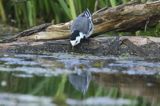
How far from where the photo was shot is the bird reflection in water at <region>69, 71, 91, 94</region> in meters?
4.51

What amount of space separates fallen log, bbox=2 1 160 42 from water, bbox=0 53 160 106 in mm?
305

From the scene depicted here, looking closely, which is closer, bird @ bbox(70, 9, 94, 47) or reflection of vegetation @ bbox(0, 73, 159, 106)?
reflection of vegetation @ bbox(0, 73, 159, 106)

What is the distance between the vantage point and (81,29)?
20.1 ft

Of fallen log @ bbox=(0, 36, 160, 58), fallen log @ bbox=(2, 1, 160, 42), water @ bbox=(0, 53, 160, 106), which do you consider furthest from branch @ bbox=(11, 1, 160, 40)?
water @ bbox=(0, 53, 160, 106)

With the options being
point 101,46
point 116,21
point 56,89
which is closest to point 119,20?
point 116,21

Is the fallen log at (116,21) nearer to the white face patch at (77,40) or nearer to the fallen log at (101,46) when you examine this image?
the fallen log at (101,46)

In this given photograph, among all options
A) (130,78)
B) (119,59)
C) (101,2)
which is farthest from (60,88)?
(101,2)

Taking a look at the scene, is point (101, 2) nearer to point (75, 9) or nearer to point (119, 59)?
point (75, 9)

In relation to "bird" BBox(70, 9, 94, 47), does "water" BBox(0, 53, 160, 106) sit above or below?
below

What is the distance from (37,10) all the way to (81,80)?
4.42 m

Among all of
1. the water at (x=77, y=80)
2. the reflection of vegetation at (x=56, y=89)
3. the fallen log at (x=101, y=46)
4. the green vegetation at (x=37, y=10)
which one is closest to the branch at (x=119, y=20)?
the fallen log at (x=101, y=46)

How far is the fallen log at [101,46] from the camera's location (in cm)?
608

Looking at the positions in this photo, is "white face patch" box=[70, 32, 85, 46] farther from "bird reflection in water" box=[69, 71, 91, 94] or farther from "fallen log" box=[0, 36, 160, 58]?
"bird reflection in water" box=[69, 71, 91, 94]

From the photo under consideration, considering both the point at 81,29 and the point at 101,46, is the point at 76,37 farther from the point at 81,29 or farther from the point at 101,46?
the point at 101,46
